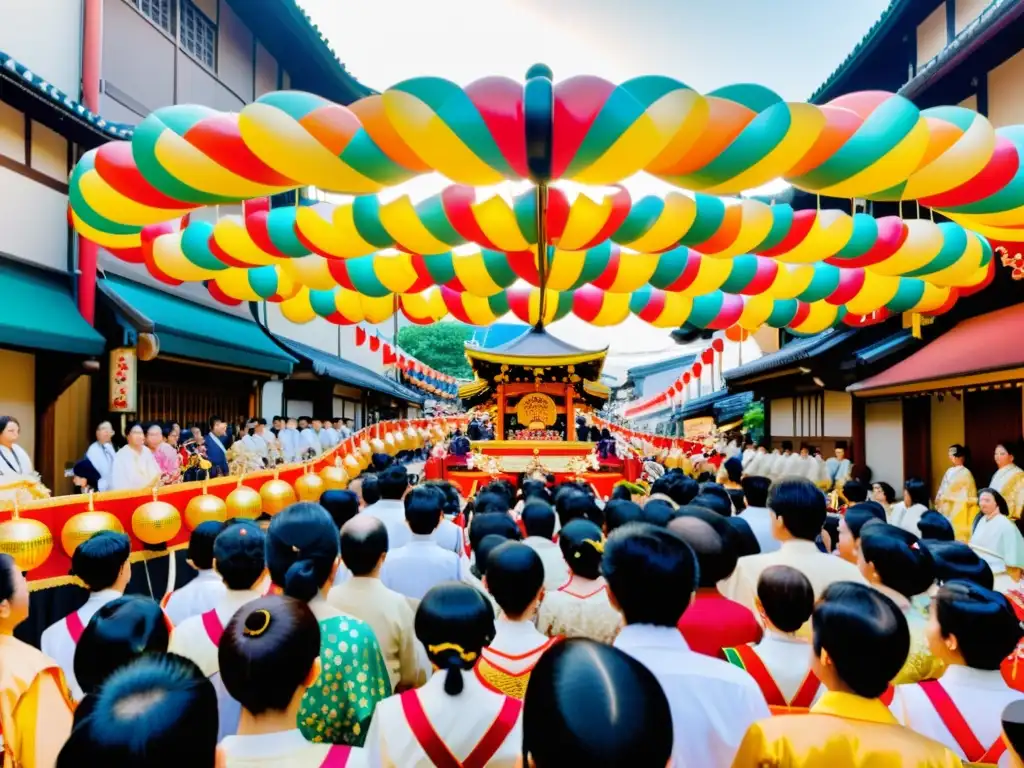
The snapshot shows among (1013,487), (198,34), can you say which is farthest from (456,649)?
(198,34)


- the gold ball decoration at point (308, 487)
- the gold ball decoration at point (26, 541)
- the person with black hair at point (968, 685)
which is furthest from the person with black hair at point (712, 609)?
the gold ball decoration at point (308, 487)

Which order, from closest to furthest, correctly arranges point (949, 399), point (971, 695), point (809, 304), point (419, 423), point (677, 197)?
point (971, 695), point (677, 197), point (809, 304), point (949, 399), point (419, 423)

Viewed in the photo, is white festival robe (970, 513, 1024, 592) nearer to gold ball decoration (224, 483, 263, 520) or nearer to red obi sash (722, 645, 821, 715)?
red obi sash (722, 645, 821, 715)

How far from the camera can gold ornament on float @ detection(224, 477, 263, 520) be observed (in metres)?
6.41

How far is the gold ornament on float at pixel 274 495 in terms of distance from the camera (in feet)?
23.3

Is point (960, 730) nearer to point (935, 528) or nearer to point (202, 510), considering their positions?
point (935, 528)

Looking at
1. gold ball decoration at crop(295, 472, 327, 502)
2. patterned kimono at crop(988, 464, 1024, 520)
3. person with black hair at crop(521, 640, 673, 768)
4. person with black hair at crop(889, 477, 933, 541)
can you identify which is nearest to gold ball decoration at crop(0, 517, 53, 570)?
gold ball decoration at crop(295, 472, 327, 502)

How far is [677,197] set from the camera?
5766mm

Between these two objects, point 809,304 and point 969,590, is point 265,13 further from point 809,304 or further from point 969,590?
point 969,590

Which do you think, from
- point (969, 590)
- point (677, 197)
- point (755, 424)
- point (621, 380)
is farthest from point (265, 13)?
point (621, 380)

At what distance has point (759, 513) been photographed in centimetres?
468

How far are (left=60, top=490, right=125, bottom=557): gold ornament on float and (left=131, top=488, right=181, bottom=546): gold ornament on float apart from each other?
0.45 metres

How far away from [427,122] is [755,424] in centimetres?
1904

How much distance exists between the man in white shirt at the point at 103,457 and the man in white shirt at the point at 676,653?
6.56 m
